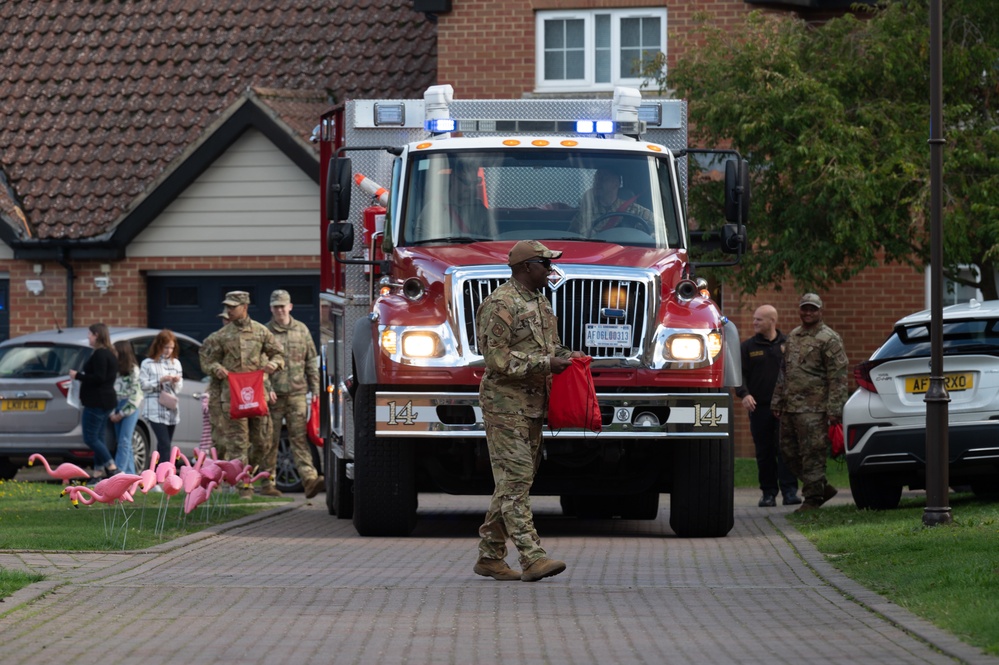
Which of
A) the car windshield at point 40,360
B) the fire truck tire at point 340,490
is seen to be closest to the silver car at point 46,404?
the car windshield at point 40,360

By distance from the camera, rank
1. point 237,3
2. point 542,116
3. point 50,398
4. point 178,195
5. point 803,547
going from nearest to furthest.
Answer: point 803,547
point 542,116
point 50,398
point 178,195
point 237,3

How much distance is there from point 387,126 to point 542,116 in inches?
48.5

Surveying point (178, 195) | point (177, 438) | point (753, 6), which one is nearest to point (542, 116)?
point (177, 438)

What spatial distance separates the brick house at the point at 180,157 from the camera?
24891 mm

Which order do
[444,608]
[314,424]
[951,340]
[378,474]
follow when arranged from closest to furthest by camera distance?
1. [444,608]
2. [378,474]
3. [951,340]
4. [314,424]

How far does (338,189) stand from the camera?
1345 cm

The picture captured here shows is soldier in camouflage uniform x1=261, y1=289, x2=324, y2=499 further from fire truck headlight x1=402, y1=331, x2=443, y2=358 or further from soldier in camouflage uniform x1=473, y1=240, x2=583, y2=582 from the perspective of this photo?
soldier in camouflage uniform x1=473, y1=240, x2=583, y2=582

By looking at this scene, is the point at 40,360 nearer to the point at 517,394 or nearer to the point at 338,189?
the point at 338,189

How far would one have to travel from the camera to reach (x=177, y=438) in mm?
20281

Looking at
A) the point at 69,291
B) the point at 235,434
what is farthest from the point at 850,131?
the point at 69,291

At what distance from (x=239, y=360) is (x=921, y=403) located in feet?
20.6

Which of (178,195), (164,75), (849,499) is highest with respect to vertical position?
(164,75)

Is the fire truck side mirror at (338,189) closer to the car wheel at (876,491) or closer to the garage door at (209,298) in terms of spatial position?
the car wheel at (876,491)

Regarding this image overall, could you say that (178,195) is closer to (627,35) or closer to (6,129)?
(6,129)
